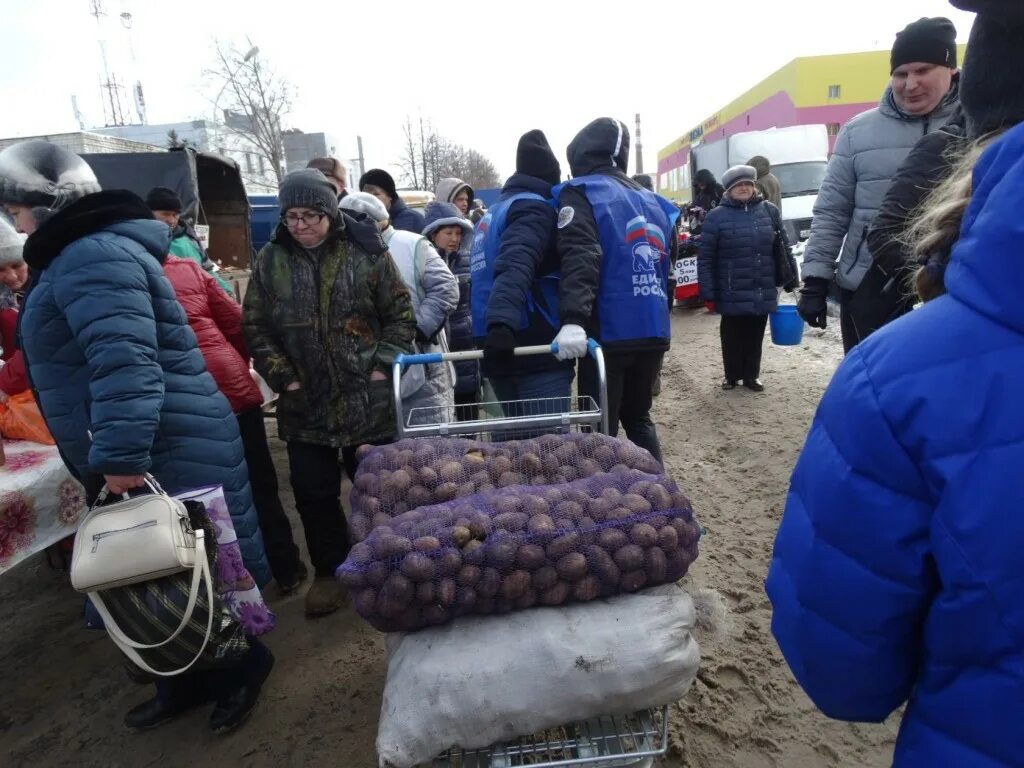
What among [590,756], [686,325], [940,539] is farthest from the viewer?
[686,325]

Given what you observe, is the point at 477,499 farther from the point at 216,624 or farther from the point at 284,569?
the point at 284,569

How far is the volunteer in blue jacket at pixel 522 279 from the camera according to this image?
2.60m

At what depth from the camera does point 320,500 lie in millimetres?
3096

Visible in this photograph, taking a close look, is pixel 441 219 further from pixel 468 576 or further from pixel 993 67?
pixel 993 67

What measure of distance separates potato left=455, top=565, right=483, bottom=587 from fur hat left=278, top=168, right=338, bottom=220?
1.89 m

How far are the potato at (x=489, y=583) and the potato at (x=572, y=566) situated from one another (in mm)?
149

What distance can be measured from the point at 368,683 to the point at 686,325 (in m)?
7.63

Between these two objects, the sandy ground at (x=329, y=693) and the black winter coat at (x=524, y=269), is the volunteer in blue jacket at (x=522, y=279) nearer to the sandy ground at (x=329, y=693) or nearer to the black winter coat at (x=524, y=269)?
the black winter coat at (x=524, y=269)

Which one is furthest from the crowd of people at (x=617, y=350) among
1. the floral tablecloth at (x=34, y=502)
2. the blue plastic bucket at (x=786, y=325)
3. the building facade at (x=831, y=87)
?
the building facade at (x=831, y=87)

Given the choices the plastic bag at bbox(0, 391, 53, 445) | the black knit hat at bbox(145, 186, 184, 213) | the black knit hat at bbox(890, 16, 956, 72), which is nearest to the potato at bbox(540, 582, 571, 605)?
the plastic bag at bbox(0, 391, 53, 445)

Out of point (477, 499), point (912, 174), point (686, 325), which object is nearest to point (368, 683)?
point (477, 499)

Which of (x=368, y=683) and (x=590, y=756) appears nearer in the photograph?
(x=590, y=756)

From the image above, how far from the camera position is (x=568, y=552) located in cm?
154

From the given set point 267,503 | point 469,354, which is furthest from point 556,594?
point 267,503
